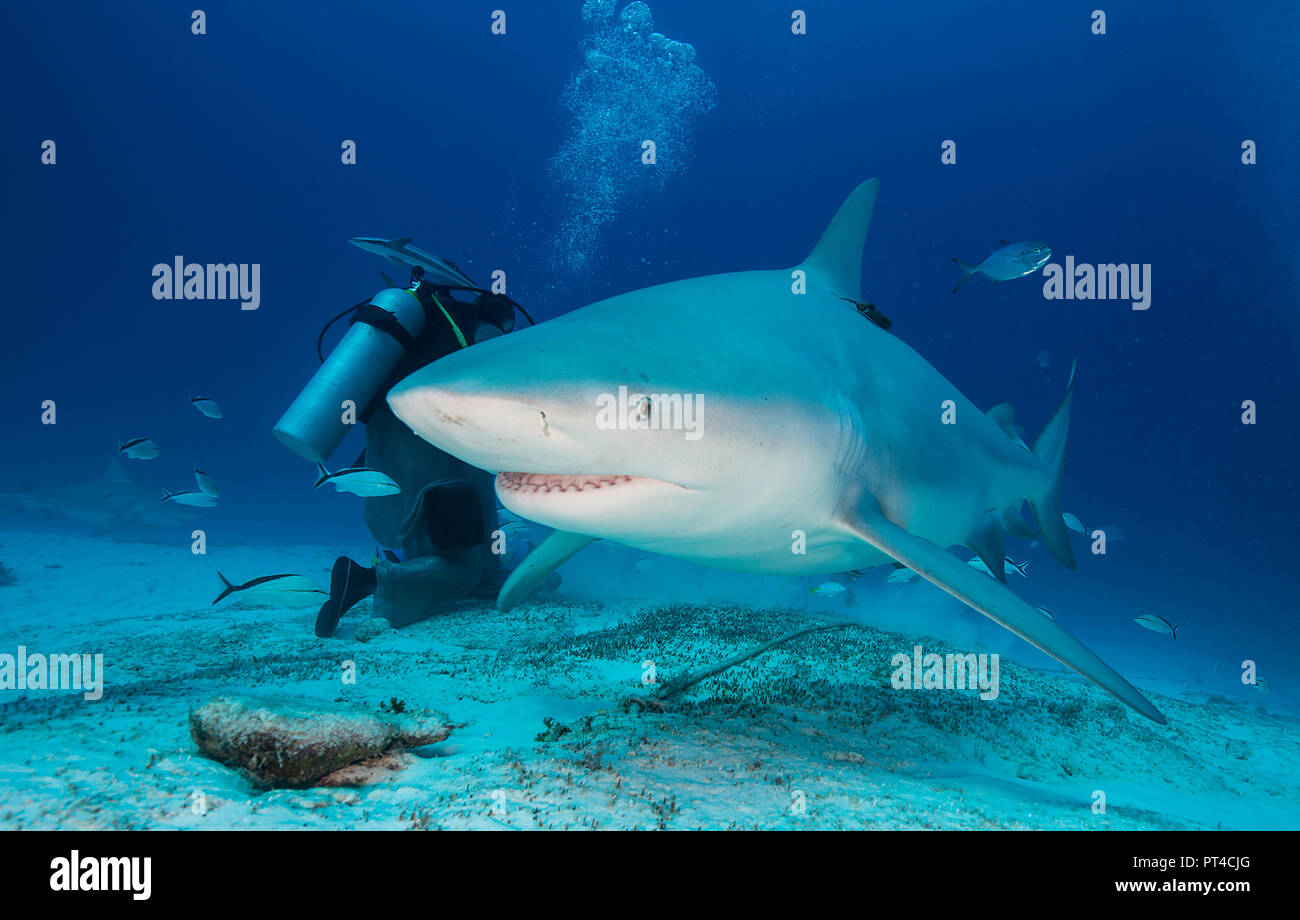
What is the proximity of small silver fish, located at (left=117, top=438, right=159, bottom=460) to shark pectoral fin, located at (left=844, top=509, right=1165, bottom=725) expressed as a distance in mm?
10577

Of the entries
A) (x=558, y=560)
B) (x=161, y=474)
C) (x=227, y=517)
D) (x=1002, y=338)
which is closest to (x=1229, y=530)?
(x=1002, y=338)

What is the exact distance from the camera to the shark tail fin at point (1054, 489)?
19.5 ft

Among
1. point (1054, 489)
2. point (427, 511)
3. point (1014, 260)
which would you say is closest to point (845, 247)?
point (1054, 489)

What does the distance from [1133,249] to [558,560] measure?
6646cm

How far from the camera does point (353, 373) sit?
528 centimetres

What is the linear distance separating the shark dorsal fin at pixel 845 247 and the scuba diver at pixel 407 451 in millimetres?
3382

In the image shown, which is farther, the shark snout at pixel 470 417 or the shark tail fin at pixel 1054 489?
the shark tail fin at pixel 1054 489

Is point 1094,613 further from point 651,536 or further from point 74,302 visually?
point 74,302

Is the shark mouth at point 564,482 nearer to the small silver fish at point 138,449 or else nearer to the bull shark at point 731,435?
the bull shark at point 731,435

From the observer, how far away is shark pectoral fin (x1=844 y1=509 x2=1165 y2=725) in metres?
2.43

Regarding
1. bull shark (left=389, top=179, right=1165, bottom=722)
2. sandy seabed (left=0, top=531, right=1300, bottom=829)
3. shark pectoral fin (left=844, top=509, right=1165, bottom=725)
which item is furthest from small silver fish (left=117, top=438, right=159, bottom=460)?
shark pectoral fin (left=844, top=509, right=1165, bottom=725)

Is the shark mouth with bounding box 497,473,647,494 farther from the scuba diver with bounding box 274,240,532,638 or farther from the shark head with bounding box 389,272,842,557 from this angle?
the scuba diver with bounding box 274,240,532,638

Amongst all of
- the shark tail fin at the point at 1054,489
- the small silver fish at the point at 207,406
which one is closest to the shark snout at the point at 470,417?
the shark tail fin at the point at 1054,489

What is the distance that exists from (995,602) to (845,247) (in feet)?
10.6
